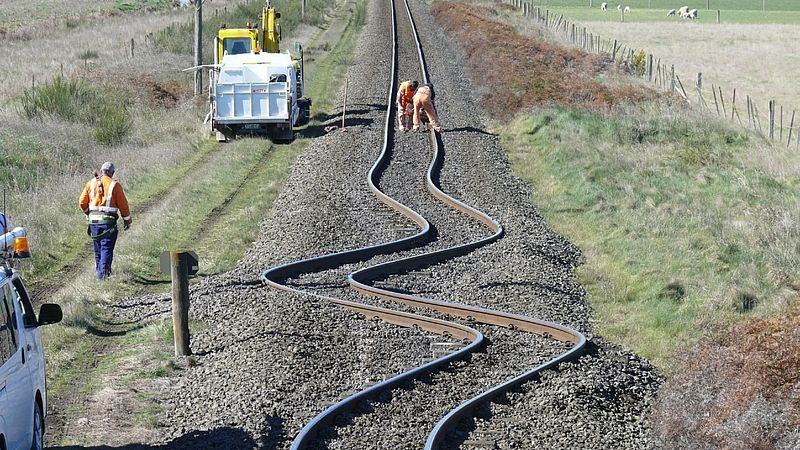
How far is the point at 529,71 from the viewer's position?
1548 inches

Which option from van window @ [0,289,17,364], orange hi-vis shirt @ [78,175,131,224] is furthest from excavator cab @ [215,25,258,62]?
van window @ [0,289,17,364]

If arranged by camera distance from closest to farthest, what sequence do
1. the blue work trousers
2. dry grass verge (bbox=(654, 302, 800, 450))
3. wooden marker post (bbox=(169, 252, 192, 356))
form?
1. dry grass verge (bbox=(654, 302, 800, 450))
2. wooden marker post (bbox=(169, 252, 192, 356))
3. the blue work trousers

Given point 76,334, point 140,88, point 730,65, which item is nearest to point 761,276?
point 76,334

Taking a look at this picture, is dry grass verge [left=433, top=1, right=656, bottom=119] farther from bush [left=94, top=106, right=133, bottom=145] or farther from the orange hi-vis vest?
bush [left=94, top=106, right=133, bottom=145]

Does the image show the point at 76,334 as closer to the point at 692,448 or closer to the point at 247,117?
the point at 692,448

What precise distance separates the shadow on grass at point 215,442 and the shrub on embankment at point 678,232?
3533 mm

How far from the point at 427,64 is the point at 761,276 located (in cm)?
2768

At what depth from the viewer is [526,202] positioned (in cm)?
2258

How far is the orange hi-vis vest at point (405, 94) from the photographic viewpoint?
29.6 meters

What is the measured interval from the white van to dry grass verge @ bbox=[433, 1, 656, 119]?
2342 centimetres

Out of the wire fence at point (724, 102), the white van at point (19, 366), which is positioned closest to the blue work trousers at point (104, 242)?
the white van at point (19, 366)

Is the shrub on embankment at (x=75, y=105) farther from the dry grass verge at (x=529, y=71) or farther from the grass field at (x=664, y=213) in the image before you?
the dry grass verge at (x=529, y=71)

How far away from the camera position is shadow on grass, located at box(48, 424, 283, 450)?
10.3m

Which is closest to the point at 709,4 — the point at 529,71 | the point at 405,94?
the point at 529,71
